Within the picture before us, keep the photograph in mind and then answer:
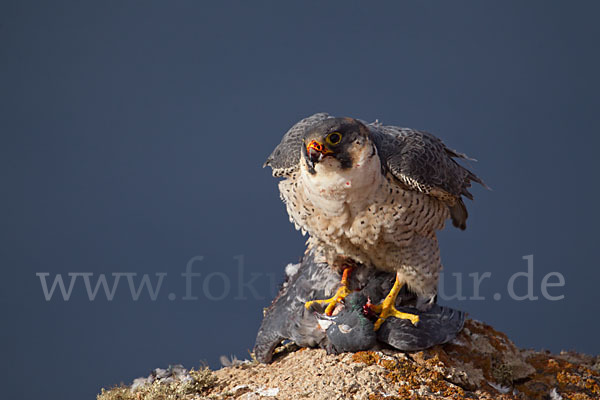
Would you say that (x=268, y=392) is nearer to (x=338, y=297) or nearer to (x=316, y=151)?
(x=338, y=297)

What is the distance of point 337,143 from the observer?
13.8 feet

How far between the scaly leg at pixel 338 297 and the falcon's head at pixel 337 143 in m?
1.21

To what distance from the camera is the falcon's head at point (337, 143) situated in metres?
4.16

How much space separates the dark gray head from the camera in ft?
15.5

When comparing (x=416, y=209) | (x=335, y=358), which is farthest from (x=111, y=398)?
(x=416, y=209)

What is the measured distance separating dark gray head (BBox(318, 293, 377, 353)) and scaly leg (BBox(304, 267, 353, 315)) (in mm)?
169

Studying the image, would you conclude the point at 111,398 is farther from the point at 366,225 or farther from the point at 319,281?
the point at 366,225

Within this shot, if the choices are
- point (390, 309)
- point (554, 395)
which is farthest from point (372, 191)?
point (554, 395)

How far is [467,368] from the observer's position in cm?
496

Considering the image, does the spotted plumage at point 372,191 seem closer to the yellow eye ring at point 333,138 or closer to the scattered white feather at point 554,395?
the yellow eye ring at point 333,138

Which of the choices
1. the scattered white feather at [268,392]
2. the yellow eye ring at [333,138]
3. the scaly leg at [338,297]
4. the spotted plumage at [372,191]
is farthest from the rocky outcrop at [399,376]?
the yellow eye ring at [333,138]

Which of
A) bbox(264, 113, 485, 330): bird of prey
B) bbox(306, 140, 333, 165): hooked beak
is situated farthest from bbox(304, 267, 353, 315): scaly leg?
bbox(306, 140, 333, 165): hooked beak

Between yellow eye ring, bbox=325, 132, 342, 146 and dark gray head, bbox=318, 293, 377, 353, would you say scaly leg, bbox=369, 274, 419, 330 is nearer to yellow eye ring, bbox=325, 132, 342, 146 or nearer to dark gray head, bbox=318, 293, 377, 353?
dark gray head, bbox=318, 293, 377, 353

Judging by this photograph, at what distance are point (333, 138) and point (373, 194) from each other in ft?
1.76
